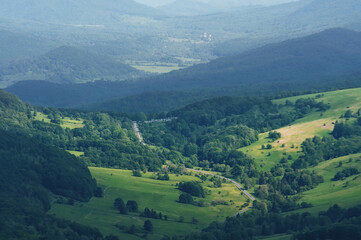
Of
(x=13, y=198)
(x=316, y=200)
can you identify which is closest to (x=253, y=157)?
(x=316, y=200)

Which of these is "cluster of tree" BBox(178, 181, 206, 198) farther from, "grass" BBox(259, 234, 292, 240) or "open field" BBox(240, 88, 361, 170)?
"grass" BBox(259, 234, 292, 240)

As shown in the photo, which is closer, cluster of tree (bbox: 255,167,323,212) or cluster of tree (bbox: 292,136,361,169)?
cluster of tree (bbox: 255,167,323,212)

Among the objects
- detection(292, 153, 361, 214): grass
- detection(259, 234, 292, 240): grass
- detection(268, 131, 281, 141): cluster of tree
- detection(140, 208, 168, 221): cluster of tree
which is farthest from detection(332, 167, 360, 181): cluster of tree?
detection(259, 234, 292, 240): grass

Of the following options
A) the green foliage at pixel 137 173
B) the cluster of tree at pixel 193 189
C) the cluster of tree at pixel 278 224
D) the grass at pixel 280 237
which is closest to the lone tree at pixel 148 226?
the cluster of tree at pixel 278 224

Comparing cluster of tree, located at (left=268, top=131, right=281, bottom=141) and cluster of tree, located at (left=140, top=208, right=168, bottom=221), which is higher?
cluster of tree, located at (left=268, top=131, right=281, bottom=141)

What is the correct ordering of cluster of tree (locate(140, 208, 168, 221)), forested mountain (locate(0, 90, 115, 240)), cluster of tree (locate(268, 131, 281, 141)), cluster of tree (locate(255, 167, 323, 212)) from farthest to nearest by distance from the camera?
cluster of tree (locate(268, 131, 281, 141))
cluster of tree (locate(255, 167, 323, 212))
cluster of tree (locate(140, 208, 168, 221))
forested mountain (locate(0, 90, 115, 240))

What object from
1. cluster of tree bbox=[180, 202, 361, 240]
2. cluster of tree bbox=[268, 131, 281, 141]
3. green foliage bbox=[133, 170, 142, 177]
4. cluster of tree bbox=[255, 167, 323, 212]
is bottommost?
cluster of tree bbox=[255, 167, 323, 212]

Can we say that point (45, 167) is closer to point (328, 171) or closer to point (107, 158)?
point (107, 158)
